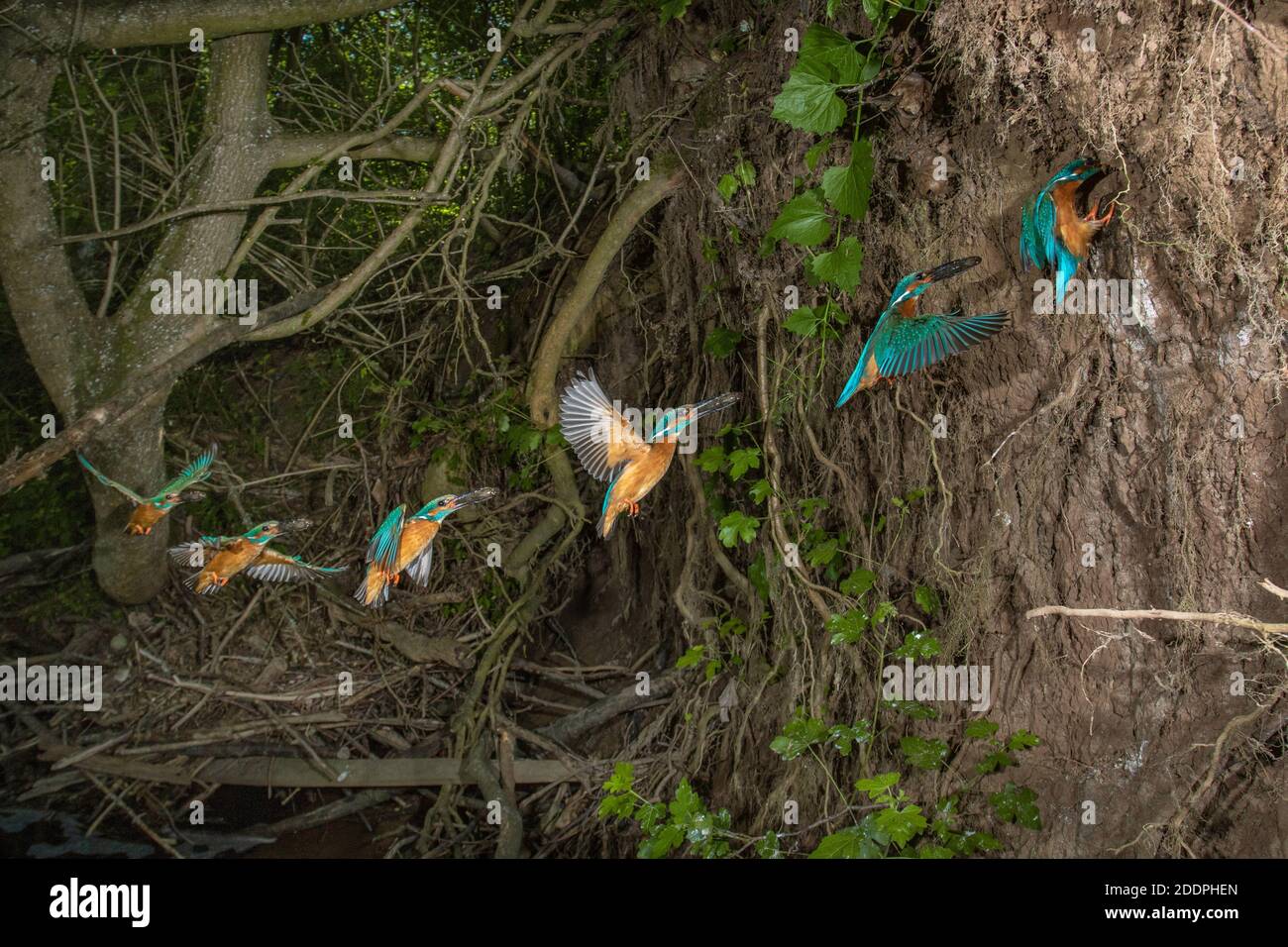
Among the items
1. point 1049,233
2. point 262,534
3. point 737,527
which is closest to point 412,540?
point 262,534

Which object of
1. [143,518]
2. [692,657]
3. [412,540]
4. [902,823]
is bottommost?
[902,823]

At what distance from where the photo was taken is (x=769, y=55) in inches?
104

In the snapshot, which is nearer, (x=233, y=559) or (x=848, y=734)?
(x=848, y=734)

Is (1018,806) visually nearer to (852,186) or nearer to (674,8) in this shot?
(852,186)

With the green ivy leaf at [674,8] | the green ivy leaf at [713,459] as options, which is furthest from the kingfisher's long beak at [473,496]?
the green ivy leaf at [674,8]

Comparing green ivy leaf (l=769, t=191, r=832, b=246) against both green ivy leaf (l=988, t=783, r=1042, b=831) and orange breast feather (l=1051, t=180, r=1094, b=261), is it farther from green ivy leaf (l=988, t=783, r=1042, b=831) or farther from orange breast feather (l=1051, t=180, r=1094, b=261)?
green ivy leaf (l=988, t=783, r=1042, b=831)

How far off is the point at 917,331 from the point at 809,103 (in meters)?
0.52

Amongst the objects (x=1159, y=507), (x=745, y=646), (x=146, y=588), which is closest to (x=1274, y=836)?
(x=1159, y=507)

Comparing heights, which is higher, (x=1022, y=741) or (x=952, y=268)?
(x=952, y=268)

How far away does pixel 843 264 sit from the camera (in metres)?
2.15

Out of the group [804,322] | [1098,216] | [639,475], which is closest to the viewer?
[1098,216]

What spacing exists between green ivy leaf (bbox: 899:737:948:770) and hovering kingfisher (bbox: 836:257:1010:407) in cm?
80

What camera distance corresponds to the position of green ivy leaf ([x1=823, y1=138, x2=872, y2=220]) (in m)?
2.05
